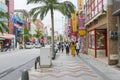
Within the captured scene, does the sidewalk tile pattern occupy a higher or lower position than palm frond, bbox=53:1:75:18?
lower

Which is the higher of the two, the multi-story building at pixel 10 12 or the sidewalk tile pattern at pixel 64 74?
the multi-story building at pixel 10 12

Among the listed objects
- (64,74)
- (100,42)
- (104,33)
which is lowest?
(64,74)

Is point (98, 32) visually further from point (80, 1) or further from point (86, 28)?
point (80, 1)

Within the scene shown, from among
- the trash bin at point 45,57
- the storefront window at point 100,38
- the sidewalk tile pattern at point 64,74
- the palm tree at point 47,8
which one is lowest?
the sidewalk tile pattern at point 64,74

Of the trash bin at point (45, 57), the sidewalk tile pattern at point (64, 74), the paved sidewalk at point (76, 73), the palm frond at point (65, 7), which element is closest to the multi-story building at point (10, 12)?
the palm frond at point (65, 7)

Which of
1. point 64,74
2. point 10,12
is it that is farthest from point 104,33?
point 10,12

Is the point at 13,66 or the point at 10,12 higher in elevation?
the point at 10,12

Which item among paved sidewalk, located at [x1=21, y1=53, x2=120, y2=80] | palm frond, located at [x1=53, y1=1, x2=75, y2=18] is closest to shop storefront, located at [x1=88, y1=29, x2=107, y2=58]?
palm frond, located at [x1=53, y1=1, x2=75, y2=18]

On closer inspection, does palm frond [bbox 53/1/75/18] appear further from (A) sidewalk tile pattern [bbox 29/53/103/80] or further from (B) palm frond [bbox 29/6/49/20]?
(A) sidewalk tile pattern [bbox 29/53/103/80]

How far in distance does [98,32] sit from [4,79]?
19.3 m

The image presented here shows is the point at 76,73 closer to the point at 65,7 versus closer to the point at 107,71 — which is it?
the point at 107,71

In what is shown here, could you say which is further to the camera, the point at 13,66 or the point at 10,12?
the point at 10,12

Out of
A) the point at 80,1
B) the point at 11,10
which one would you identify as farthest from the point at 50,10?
the point at 11,10

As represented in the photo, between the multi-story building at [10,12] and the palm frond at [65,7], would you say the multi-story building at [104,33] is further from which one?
the multi-story building at [10,12]
